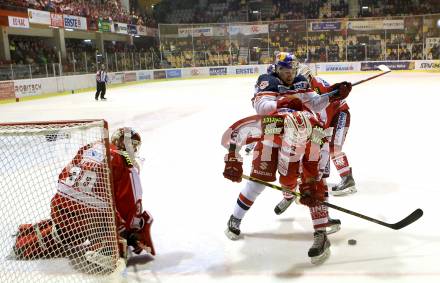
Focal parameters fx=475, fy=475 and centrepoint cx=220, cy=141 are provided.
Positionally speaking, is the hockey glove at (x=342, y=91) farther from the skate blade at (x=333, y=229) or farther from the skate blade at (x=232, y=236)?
the skate blade at (x=232, y=236)

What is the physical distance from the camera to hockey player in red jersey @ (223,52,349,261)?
269 centimetres

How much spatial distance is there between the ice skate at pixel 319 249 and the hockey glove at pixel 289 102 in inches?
29.5

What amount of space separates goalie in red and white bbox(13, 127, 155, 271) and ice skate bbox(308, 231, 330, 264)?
36.6 inches

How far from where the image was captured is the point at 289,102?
9.00ft

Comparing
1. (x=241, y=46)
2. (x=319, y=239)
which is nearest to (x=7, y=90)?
(x=241, y=46)

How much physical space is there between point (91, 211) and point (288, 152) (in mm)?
1181

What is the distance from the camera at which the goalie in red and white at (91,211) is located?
2.61 m

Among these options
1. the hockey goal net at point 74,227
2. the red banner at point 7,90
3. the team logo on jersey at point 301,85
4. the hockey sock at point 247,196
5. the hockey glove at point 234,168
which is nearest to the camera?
the hockey goal net at point 74,227

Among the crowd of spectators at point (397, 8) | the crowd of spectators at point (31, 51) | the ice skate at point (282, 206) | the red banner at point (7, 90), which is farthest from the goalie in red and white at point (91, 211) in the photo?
the crowd of spectators at point (397, 8)

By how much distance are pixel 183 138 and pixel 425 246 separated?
A: 4533 mm

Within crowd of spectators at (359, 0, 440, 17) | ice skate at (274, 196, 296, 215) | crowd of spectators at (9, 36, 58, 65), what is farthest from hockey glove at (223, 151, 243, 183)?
crowd of spectators at (359, 0, 440, 17)

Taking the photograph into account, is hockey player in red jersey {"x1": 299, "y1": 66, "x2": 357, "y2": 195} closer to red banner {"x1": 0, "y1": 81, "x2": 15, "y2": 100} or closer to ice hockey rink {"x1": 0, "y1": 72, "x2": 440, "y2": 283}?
ice hockey rink {"x1": 0, "y1": 72, "x2": 440, "y2": 283}

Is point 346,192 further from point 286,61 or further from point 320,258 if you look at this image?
point 286,61

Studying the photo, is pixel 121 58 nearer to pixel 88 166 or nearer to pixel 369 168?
pixel 369 168
